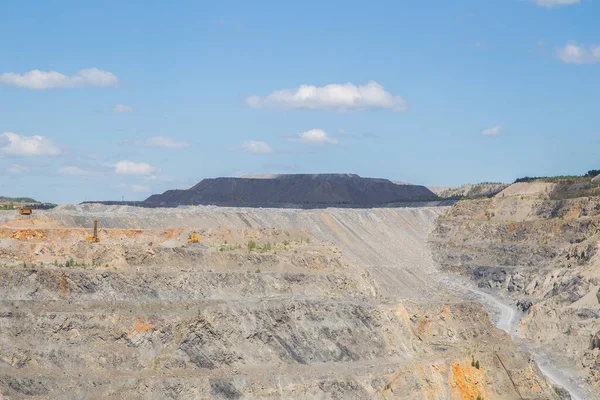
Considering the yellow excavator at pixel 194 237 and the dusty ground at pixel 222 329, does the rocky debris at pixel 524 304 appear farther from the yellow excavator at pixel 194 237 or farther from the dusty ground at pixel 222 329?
the yellow excavator at pixel 194 237

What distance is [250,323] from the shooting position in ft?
214

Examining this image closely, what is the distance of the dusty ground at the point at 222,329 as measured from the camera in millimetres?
60719

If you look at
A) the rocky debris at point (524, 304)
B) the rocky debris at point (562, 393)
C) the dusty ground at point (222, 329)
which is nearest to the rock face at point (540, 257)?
the rocky debris at point (524, 304)

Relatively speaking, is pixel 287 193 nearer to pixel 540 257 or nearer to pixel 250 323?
pixel 540 257

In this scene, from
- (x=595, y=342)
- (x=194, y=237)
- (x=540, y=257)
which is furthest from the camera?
(x=540, y=257)

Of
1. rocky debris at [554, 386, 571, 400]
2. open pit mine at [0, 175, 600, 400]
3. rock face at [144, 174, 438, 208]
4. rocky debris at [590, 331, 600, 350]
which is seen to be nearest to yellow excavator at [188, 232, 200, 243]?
open pit mine at [0, 175, 600, 400]

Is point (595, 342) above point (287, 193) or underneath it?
underneath

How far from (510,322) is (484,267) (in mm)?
20123

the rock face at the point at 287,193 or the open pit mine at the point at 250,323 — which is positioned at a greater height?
the rock face at the point at 287,193

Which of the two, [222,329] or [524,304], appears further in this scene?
[524,304]

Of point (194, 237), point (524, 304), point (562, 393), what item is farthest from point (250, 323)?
point (524, 304)

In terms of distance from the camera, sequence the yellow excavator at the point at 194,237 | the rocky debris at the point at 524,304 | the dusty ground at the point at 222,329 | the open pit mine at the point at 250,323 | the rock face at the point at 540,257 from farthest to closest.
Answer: the rocky debris at the point at 524,304 < the rock face at the point at 540,257 < the yellow excavator at the point at 194,237 < the open pit mine at the point at 250,323 < the dusty ground at the point at 222,329

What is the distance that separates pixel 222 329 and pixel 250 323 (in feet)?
5.80

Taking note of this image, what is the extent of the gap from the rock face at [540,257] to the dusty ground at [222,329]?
13142 mm
